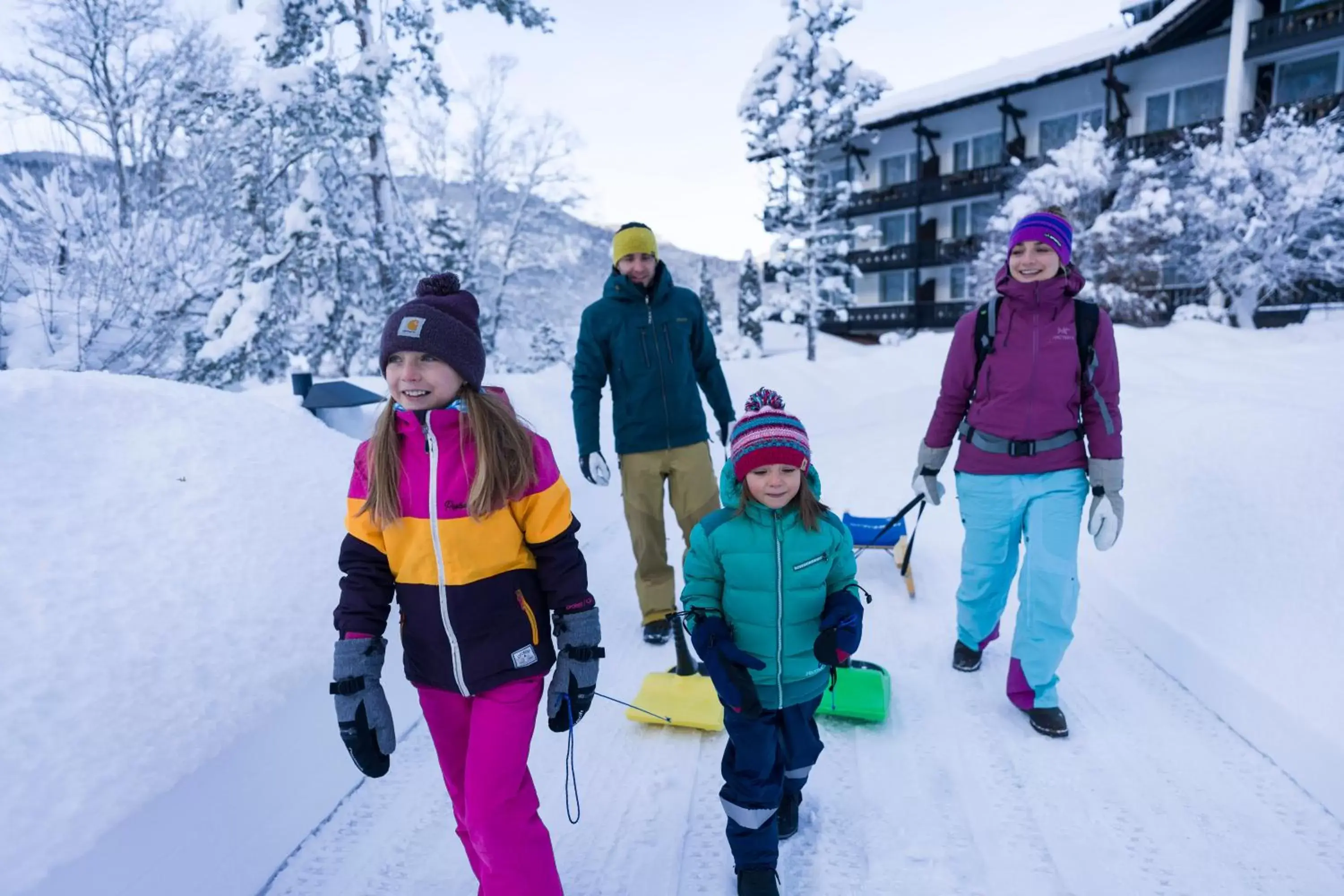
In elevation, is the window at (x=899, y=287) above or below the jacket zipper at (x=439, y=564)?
above

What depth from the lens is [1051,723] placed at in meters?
3.05

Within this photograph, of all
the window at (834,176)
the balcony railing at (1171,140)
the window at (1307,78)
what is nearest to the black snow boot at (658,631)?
the balcony railing at (1171,140)

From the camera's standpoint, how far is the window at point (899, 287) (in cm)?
2667

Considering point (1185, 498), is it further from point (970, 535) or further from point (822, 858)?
point (822, 858)

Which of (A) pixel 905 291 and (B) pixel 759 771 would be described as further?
(A) pixel 905 291

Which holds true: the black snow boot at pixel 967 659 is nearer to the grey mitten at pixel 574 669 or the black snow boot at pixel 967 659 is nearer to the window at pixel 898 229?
the grey mitten at pixel 574 669

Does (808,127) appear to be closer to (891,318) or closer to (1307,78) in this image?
(891,318)

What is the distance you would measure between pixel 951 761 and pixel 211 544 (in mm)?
3094

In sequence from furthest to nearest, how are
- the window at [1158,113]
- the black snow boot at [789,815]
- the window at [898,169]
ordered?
the window at [898,169]
the window at [1158,113]
the black snow boot at [789,815]

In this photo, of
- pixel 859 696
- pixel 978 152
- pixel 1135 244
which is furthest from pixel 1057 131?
pixel 859 696

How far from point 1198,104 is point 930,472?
74.1 feet

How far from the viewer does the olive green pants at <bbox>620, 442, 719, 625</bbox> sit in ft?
13.4

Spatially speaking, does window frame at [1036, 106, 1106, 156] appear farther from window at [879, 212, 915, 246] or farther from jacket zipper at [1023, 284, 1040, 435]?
jacket zipper at [1023, 284, 1040, 435]

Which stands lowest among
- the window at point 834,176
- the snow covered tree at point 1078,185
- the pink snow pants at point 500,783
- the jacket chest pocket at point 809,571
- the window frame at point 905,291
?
Answer: the pink snow pants at point 500,783
